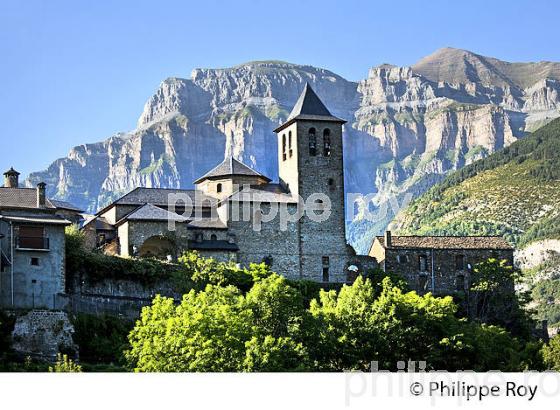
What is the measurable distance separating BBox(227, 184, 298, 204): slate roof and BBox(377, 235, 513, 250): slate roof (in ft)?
26.9

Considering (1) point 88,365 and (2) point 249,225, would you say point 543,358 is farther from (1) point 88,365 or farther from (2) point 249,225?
(1) point 88,365

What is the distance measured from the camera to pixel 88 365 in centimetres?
4750

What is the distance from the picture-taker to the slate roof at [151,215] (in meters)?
65.1

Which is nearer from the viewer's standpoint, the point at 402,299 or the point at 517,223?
the point at 402,299

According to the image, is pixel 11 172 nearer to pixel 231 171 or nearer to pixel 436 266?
pixel 231 171

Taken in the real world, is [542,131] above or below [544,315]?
above

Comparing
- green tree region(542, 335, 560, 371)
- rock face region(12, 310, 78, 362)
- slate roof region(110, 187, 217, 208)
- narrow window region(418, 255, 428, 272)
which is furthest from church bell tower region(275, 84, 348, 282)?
rock face region(12, 310, 78, 362)

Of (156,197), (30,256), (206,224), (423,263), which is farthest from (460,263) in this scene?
(30,256)

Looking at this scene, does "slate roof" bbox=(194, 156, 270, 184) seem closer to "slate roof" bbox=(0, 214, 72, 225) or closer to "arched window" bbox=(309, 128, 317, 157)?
"arched window" bbox=(309, 128, 317, 157)

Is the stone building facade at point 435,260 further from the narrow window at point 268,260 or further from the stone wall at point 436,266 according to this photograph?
the narrow window at point 268,260

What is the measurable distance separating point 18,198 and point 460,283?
1241 inches

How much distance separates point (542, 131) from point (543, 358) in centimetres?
11767

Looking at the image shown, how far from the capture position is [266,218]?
227 ft
